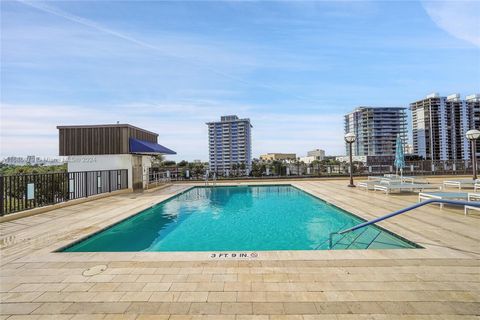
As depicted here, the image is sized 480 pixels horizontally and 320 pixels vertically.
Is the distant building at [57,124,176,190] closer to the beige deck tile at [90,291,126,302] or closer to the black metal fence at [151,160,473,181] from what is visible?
the black metal fence at [151,160,473,181]

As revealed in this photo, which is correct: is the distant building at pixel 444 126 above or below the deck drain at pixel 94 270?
above

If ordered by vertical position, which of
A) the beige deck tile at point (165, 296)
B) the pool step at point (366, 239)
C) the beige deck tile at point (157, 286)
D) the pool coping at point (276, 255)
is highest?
the beige deck tile at point (165, 296)

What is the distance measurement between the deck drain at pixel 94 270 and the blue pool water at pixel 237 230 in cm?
153

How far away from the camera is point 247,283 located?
10.0ft

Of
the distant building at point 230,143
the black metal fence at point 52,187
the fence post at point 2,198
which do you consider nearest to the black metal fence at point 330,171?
the black metal fence at point 52,187

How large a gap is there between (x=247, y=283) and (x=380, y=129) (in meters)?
68.9

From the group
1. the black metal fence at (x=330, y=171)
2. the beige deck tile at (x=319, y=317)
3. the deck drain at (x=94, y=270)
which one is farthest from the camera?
the black metal fence at (x=330, y=171)

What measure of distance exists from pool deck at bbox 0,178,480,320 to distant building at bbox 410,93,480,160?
51870mm

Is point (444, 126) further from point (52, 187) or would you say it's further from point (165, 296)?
point (165, 296)

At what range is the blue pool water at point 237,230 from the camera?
524 centimetres

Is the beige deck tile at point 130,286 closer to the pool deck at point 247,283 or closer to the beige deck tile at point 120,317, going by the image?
the pool deck at point 247,283

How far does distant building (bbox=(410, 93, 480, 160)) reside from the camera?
43.7 meters

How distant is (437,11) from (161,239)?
977cm

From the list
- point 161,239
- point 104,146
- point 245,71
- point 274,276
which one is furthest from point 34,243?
point 245,71
